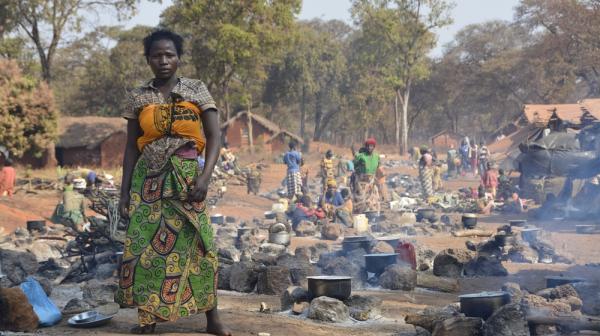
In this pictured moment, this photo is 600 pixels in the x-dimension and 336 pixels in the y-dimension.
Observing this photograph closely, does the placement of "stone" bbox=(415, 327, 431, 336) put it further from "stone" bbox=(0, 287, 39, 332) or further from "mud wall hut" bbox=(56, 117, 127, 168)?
"mud wall hut" bbox=(56, 117, 127, 168)

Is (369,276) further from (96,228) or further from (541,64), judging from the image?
(541,64)

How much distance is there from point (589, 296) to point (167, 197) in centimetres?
338

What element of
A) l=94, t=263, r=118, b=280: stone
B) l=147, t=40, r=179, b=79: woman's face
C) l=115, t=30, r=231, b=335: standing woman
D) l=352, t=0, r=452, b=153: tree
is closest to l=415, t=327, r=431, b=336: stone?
l=115, t=30, r=231, b=335: standing woman

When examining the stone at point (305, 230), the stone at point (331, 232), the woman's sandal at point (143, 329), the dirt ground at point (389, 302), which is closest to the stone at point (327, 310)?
the dirt ground at point (389, 302)

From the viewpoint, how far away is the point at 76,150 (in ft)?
105

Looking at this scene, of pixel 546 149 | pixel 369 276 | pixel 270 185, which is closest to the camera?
pixel 369 276

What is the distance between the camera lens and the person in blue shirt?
1708 centimetres

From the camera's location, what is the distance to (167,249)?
13.8ft

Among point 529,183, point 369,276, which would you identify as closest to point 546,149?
point 529,183

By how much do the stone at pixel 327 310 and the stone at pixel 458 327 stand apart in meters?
0.93

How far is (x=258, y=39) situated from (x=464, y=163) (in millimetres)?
10955

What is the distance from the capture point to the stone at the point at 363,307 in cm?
552

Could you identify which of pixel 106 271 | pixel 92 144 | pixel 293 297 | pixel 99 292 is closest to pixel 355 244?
pixel 106 271

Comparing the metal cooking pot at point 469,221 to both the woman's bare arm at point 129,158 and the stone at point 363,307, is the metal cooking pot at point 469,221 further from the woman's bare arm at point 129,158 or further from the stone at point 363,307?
the woman's bare arm at point 129,158
